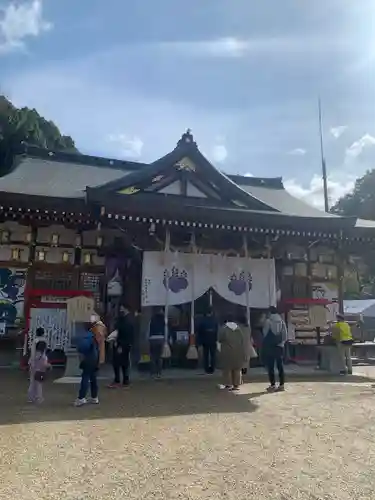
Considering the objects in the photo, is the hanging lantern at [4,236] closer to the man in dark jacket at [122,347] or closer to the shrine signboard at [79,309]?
the shrine signboard at [79,309]

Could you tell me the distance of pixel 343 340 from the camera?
455 inches

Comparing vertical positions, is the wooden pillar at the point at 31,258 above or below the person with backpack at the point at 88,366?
above

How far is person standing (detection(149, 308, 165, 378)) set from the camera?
410 inches

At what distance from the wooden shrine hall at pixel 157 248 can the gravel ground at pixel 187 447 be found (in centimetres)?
372

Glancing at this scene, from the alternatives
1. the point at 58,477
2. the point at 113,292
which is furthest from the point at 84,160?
the point at 58,477

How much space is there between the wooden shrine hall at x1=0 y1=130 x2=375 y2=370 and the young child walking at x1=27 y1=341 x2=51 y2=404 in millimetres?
3452

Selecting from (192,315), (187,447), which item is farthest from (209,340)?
(187,447)

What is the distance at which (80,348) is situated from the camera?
7348 mm

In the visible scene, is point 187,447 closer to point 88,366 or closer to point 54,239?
point 88,366

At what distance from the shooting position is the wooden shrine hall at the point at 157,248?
1112cm

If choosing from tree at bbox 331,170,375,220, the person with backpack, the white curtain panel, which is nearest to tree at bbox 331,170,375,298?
tree at bbox 331,170,375,220

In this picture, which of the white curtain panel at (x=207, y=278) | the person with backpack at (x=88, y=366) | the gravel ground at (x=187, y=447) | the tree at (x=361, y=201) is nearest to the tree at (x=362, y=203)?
the tree at (x=361, y=201)

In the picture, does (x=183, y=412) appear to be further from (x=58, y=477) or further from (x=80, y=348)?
(x=58, y=477)

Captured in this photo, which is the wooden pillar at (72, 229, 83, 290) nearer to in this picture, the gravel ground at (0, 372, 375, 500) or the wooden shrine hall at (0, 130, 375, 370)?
the wooden shrine hall at (0, 130, 375, 370)
